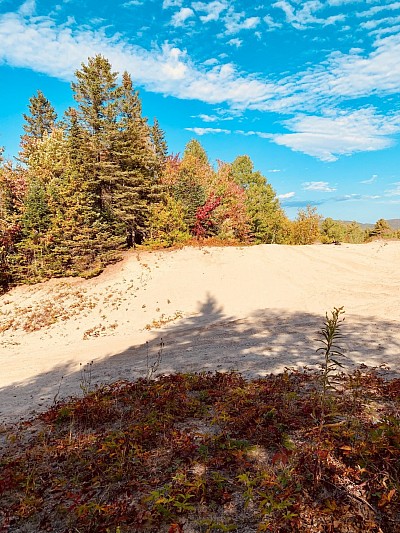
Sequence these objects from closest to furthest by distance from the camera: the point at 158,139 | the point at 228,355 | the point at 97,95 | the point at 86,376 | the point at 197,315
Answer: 1. the point at 86,376
2. the point at 228,355
3. the point at 197,315
4. the point at 97,95
5. the point at 158,139

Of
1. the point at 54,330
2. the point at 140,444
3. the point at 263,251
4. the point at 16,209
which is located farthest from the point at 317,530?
the point at 16,209

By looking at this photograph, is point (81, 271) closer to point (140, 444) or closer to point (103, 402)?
point (103, 402)

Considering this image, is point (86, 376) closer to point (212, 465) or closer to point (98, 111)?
point (212, 465)

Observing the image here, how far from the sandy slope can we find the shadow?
0.05 m

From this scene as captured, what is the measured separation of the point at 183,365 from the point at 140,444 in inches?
196

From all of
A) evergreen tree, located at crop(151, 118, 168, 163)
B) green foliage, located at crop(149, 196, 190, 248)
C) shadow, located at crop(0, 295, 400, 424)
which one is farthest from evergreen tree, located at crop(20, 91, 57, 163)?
shadow, located at crop(0, 295, 400, 424)

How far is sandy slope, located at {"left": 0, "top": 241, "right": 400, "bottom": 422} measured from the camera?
10.4m

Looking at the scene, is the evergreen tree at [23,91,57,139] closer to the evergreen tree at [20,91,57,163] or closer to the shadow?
the evergreen tree at [20,91,57,163]

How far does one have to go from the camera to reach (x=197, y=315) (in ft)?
62.8

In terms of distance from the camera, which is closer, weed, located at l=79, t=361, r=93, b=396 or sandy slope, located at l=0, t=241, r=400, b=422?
weed, located at l=79, t=361, r=93, b=396

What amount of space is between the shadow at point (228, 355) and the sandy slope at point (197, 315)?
0.05 meters

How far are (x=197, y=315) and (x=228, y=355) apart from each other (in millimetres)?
8383

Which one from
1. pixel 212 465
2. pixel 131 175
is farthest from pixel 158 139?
pixel 212 465

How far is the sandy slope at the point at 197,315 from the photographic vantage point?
34.0 feet
